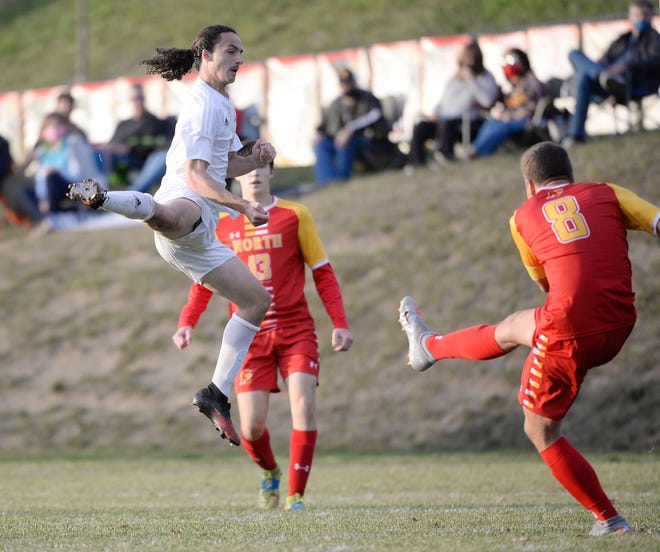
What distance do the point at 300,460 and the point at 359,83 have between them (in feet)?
40.2

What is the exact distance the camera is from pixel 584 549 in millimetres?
4816

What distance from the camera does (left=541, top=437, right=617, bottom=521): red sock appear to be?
552 centimetres

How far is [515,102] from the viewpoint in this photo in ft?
53.6

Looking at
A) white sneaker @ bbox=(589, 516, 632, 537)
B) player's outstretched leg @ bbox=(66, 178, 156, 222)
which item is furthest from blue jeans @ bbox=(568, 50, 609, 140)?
white sneaker @ bbox=(589, 516, 632, 537)

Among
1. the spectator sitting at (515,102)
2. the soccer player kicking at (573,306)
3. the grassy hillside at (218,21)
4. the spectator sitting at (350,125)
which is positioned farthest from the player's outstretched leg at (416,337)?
the grassy hillside at (218,21)

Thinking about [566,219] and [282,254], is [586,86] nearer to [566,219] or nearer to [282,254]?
[282,254]

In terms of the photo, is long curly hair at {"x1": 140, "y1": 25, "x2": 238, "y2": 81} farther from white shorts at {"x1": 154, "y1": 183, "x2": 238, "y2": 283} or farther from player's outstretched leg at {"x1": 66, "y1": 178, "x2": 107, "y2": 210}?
player's outstretched leg at {"x1": 66, "y1": 178, "x2": 107, "y2": 210}

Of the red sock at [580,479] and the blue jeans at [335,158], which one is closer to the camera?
the red sock at [580,479]

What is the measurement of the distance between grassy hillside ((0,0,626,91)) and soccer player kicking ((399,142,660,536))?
69.5ft

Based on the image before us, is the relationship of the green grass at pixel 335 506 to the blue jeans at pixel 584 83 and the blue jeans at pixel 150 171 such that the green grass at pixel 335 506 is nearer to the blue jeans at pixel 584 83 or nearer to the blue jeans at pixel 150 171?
the blue jeans at pixel 584 83

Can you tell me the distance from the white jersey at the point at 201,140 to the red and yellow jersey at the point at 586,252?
6.04ft

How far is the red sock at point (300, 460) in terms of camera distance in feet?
23.9

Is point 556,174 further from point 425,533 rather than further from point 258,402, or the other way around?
point 258,402

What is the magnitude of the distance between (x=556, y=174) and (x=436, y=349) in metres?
1.12
